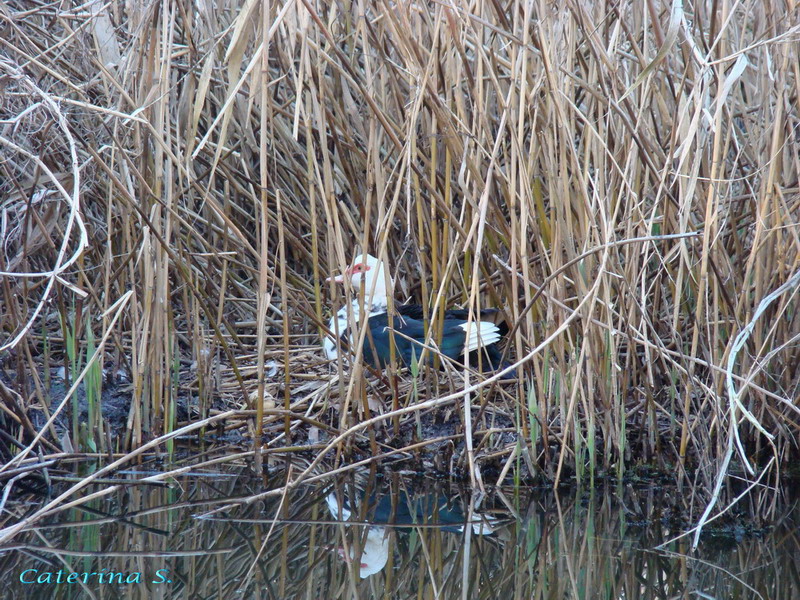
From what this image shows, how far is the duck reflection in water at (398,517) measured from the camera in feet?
7.66

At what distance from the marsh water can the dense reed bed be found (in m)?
0.15

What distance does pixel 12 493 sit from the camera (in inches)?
100

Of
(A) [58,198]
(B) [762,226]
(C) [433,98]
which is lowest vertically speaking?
(B) [762,226]

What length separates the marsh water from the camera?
7.00 ft

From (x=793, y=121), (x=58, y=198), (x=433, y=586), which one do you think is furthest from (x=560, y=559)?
(x=58, y=198)

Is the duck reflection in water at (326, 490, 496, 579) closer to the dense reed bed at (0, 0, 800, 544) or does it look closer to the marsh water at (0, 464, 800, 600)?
the marsh water at (0, 464, 800, 600)

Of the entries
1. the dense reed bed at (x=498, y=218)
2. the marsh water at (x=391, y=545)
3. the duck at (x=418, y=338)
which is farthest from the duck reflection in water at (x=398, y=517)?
the duck at (x=418, y=338)

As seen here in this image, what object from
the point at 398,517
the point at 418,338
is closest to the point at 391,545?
the point at 398,517

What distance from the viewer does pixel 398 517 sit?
2.51 m

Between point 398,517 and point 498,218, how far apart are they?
3.02ft

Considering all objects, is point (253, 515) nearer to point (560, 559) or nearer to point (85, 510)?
point (85, 510)

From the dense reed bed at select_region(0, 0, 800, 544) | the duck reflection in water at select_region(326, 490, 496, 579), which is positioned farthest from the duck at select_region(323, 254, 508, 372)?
the duck reflection in water at select_region(326, 490, 496, 579)

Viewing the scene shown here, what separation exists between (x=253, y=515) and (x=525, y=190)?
1.18 metres

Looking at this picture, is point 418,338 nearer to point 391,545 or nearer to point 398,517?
point 398,517
